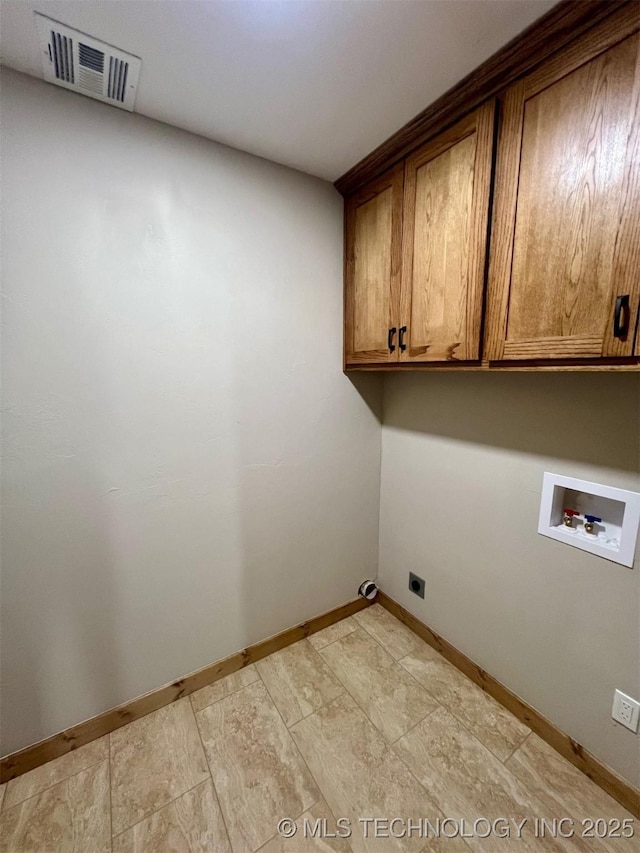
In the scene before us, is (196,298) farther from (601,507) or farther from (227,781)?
(227,781)

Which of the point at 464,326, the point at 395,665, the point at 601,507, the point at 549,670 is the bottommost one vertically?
the point at 395,665

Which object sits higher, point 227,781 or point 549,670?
point 549,670

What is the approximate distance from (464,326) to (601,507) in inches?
31.3

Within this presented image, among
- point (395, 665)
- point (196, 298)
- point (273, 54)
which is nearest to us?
point (273, 54)

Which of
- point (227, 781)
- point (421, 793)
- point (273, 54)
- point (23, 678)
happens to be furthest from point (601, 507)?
point (23, 678)

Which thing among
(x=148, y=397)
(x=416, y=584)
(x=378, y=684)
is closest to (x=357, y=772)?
(x=378, y=684)

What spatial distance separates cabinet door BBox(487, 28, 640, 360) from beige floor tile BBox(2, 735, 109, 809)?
2089mm

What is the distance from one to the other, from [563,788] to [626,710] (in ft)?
1.22

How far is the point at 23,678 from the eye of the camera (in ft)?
4.01

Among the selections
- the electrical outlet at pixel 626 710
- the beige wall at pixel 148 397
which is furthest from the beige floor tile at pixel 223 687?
the electrical outlet at pixel 626 710

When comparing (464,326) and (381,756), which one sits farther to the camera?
(381,756)

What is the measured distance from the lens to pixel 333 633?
6.31 ft

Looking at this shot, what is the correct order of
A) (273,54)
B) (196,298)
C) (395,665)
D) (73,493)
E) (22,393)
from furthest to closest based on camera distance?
(395,665), (196,298), (73,493), (22,393), (273,54)

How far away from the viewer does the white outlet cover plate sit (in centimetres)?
108
